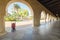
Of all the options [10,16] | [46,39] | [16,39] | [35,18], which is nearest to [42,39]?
[46,39]

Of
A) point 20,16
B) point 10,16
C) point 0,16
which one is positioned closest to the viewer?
point 0,16

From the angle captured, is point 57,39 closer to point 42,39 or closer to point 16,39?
point 42,39

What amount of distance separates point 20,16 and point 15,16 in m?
1.34

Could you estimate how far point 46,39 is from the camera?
5.45 meters

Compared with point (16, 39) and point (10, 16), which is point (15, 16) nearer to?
point (10, 16)

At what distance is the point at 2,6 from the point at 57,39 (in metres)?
4.13

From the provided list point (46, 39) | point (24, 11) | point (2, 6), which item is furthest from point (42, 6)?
point (24, 11)

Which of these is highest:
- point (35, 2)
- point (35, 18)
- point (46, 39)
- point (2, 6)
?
point (35, 2)

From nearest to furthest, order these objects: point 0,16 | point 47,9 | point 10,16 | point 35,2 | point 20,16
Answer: point 0,16 → point 35,2 → point 47,9 → point 10,16 → point 20,16

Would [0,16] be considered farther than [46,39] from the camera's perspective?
Yes

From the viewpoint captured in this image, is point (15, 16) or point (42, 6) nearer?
point (42, 6)

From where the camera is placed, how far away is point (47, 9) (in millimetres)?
10992

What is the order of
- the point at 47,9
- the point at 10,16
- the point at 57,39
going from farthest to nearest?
the point at 10,16
the point at 47,9
the point at 57,39

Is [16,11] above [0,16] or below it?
above
